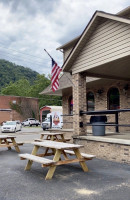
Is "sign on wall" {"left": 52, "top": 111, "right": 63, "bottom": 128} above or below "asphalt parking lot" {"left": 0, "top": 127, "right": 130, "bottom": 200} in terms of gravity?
above

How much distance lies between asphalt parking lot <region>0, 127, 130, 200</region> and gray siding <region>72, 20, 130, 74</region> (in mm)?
3390

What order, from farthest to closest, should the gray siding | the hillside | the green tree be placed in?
the hillside → the green tree → the gray siding

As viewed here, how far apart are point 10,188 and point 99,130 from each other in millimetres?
4849

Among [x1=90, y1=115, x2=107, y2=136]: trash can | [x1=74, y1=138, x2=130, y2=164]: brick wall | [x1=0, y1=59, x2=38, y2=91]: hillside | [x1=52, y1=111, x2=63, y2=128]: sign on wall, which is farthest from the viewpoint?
[x1=0, y1=59, x2=38, y2=91]: hillside

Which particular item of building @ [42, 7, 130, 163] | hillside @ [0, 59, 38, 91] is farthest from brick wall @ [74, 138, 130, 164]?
hillside @ [0, 59, 38, 91]

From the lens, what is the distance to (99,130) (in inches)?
341

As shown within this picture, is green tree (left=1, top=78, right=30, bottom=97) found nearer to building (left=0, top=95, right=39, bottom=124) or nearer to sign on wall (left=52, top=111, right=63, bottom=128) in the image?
building (left=0, top=95, right=39, bottom=124)

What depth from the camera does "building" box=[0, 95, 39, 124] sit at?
45.8 m

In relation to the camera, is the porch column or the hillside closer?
the porch column

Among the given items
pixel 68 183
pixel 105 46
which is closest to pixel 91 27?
pixel 105 46

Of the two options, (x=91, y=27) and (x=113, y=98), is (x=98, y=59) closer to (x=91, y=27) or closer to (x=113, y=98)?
(x=91, y=27)

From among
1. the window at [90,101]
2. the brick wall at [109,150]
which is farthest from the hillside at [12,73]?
the brick wall at [109,150]

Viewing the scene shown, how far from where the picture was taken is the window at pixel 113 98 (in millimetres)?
12995

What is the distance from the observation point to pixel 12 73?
8375 centimetres
